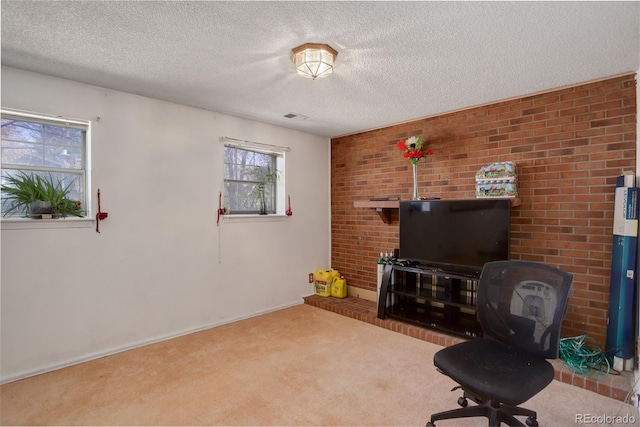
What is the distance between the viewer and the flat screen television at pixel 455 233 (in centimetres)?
279

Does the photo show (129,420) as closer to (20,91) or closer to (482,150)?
(20,91)

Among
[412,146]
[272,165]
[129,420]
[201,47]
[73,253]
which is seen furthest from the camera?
[272,165]

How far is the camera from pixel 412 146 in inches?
138

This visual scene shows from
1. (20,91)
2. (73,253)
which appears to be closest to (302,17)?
(20,91)

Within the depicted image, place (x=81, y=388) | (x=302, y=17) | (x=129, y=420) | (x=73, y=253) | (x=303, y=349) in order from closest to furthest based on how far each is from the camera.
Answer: (x=302, y=17), (x=129, y=420), (x=81, y=388), (x=73, y=253), (x=303, y=349)

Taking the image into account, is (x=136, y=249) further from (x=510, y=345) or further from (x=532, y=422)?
(x=532, y=422)

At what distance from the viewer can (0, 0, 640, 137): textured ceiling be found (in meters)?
1.65

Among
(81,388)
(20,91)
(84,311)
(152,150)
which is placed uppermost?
(20,91)

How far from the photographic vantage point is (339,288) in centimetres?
428

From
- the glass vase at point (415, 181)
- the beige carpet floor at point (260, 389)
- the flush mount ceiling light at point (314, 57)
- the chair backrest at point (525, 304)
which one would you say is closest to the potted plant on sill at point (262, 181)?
the beige carpet floor at point (260, 389)

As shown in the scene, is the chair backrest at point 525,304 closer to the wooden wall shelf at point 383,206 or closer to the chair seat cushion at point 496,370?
the chair seat cushion at point 496,370

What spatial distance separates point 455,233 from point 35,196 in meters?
3.69

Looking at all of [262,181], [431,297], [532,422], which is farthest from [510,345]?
[262,181]

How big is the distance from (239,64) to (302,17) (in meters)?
0.77
